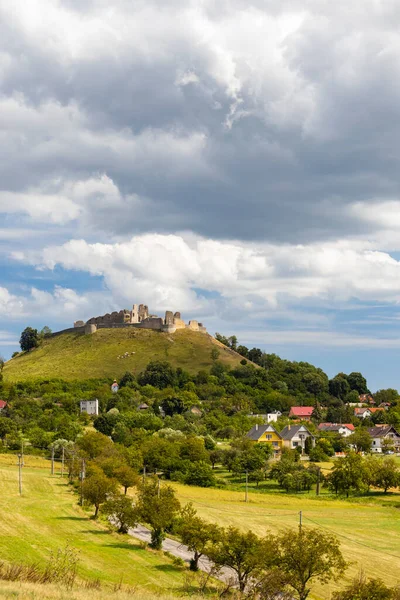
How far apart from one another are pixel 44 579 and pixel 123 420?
3195 inches

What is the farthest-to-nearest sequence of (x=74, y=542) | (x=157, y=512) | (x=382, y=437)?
(x=382, y=437)
(x=157, y=512)
(x=74, y=542)

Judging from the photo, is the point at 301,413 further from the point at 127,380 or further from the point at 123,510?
the point at 123,510

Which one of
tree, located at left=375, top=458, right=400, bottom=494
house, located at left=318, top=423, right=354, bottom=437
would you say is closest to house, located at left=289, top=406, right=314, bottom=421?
house, located at left=318, top=423, right=354, bottom=437

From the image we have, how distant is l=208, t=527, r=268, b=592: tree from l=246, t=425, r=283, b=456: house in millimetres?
71539

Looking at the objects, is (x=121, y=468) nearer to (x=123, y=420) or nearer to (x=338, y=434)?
(x=123, y=420)

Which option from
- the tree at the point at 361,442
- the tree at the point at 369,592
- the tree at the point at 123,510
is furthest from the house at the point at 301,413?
the tree at the point at 369,592

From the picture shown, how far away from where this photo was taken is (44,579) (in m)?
26.9

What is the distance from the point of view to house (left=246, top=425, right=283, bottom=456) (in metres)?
105

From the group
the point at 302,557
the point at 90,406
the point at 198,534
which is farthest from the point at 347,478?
the point at 90,406

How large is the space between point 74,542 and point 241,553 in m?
13.2

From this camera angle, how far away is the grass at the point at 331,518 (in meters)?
42.1

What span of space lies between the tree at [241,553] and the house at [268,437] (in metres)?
71.5

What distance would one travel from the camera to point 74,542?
4094 centimetres

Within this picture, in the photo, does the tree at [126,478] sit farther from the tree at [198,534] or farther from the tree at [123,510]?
the tree at [198,534]
